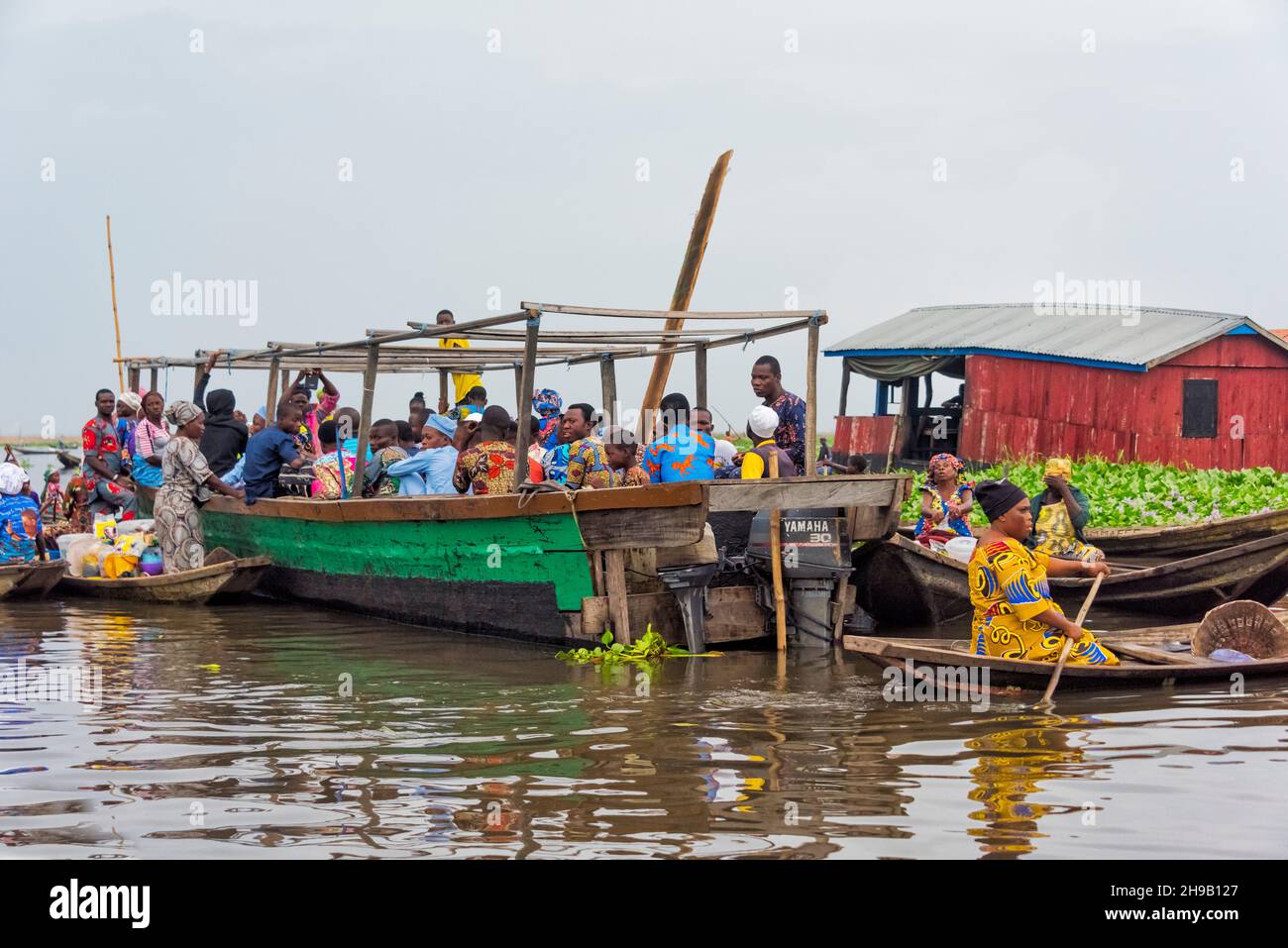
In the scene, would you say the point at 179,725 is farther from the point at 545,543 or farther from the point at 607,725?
the point at 545,543

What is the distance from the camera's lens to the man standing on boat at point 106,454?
14.9 m

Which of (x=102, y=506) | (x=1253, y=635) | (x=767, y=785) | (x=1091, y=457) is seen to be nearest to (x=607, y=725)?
(x=767, y=785)

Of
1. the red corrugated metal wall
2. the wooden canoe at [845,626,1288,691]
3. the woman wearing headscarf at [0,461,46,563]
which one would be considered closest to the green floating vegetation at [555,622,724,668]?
the wooden canoe at [845,626,1288,691]

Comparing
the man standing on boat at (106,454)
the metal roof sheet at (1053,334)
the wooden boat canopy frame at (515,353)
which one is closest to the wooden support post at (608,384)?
the wooden boat canopy frame at (515,353)

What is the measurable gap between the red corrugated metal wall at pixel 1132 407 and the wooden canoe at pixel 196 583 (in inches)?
638

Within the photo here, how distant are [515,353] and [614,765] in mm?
6068

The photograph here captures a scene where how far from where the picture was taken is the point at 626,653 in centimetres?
877

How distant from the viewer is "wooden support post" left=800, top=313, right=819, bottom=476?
904 cm

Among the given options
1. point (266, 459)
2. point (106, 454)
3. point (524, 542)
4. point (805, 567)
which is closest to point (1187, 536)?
point (805, 567)

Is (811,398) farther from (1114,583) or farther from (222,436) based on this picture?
(222,436)

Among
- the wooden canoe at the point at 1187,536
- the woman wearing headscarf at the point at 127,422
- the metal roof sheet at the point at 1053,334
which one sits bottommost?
the wooden canoe at the point at 1187,536

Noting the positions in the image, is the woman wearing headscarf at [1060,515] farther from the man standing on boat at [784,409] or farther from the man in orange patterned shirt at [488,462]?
the man in orange patterned shirt at [488,462]

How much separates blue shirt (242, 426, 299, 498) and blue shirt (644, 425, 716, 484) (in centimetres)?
411
